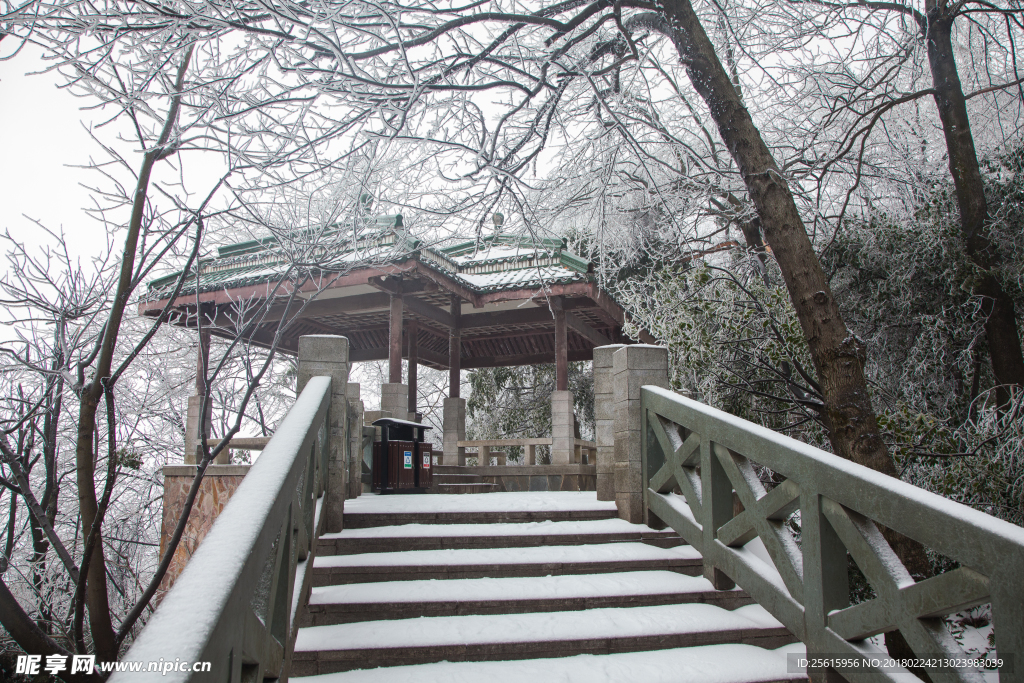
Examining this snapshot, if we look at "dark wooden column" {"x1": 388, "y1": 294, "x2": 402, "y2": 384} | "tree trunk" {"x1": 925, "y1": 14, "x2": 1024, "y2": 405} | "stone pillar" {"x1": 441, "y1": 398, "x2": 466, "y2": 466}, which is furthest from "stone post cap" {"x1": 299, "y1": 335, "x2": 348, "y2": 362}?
"stone pillar" {"x1": 441, "y1": 398, "x2": 466, "y2": 466}

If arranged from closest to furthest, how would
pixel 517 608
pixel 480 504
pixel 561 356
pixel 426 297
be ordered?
pixel 517 608 → pixel 480 504 → pixel 561 356 → pixel 426 297

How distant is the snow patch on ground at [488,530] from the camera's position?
13.9 ft

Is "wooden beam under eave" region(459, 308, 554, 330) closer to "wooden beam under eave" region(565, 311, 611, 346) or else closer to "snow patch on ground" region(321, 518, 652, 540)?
"wooden beam under eave" region(565, 311, 611, 346)

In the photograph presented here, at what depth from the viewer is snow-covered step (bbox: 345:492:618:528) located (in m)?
4.63

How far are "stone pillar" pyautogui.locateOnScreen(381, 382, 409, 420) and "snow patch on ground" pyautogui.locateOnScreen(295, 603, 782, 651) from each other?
7036mm

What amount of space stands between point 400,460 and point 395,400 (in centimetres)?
299

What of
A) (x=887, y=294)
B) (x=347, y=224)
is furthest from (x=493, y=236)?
(x=887, y=294)

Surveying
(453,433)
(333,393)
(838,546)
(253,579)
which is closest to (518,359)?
(453,433)

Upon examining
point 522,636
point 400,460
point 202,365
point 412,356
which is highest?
point 412,356

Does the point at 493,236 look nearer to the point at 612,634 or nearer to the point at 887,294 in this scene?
the point at 612,634

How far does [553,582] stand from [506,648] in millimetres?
756

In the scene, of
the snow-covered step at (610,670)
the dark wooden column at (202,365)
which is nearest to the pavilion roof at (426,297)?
the dark wooden column at (202,365)

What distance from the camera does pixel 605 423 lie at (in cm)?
558

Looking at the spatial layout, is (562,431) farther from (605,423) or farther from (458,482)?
(605,423)
